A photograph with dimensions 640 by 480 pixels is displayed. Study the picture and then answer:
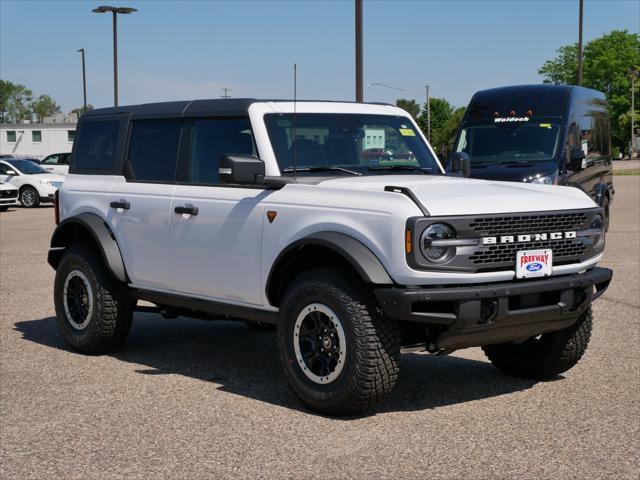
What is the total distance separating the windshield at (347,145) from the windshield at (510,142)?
9030mm

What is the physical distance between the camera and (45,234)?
20938 mm

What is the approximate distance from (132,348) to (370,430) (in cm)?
330

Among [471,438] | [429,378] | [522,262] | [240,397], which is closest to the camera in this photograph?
[471,438]

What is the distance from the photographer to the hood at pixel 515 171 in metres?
15.5

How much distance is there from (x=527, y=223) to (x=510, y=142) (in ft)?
35.9

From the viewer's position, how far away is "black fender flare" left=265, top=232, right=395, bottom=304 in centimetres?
579

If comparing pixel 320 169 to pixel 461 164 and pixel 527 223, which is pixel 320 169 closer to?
pixel 461 164

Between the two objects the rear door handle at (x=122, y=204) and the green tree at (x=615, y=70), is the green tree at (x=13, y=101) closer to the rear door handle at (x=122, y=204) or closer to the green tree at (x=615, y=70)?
the green tree at (x=615, y=70)

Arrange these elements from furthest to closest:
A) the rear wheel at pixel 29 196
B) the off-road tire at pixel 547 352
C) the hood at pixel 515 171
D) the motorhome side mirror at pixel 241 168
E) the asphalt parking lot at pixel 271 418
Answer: the rear wheel at pixel 29 196 < the hood at pixel 515 171 < the off-road tire at pixel 547 352 < the motorhome side mirror at pixel 241 168 < the asphalt parking lot at pixel 271 418

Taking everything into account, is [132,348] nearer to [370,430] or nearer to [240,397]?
[240,397]

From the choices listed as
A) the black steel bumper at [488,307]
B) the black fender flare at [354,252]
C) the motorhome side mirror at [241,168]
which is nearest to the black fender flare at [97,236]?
the motorhome side mirror at [241,168]

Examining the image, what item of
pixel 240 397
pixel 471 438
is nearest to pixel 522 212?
pixel 471 438

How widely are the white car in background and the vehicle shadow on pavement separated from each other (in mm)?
23109

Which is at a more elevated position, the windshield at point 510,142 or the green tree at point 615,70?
the green tree at point 615,70
